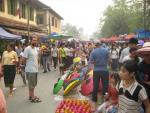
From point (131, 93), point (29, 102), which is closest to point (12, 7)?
point (29, 102)

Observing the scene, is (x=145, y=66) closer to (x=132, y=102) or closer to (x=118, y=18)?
Result: (x=132, y=102)

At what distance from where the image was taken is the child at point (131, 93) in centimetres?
438

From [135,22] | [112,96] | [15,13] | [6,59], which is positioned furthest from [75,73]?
[135,22]

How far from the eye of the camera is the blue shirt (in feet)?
32.7

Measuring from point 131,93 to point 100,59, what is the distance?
559 cm

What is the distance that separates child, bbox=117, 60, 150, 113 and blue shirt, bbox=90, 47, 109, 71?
17.6 ft

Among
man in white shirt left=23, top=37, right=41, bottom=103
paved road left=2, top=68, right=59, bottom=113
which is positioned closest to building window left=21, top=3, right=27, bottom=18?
paved road left=2, top=68, right=59, bottom=113

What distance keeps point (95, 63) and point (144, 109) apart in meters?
5.63

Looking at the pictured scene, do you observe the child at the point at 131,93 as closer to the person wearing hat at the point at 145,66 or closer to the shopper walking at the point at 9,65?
the person wearing hat at the point at 145,66

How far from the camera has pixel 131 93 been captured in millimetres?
4410

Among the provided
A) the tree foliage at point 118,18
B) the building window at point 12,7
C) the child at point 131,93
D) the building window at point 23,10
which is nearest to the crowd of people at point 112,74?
the child at point 131,93

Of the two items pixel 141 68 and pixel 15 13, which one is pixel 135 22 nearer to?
pixel 15 13

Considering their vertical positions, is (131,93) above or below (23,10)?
below

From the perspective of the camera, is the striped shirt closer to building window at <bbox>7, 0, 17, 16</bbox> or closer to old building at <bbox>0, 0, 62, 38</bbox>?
old building at <bbox>0, 0, 62, 38</bbox>
